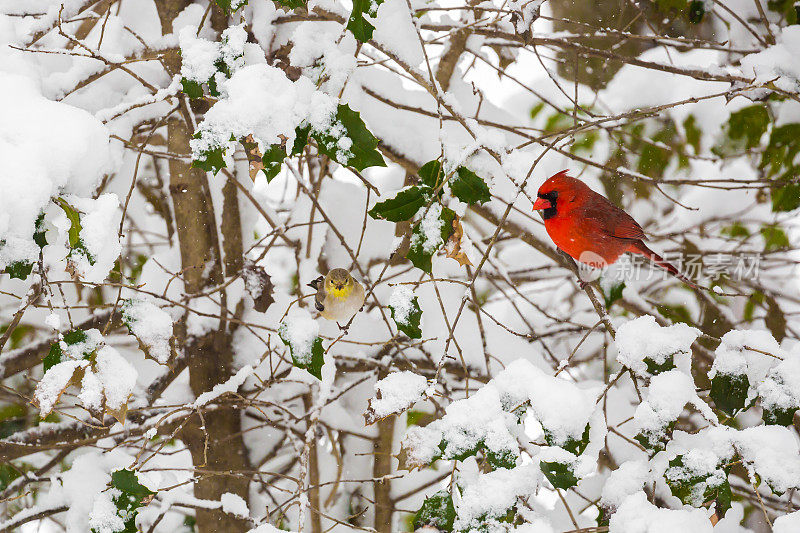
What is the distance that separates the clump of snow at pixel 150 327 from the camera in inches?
59.0

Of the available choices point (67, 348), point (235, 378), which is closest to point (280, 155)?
point (67, 348)

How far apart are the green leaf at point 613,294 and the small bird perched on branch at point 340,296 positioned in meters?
0.77

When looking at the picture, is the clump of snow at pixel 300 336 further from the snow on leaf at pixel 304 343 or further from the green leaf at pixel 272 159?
the green leaf at pixel 272 159

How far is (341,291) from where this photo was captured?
1.76 metres

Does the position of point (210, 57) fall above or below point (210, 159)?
above

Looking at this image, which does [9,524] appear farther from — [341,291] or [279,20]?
[279,20]

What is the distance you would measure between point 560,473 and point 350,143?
0.76 metres

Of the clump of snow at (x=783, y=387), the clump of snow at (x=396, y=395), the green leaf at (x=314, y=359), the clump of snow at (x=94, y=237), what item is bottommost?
the clump of snow at (x=783, y=387)

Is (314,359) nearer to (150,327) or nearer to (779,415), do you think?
(150,327)

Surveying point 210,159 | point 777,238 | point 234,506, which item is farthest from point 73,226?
point 777,238

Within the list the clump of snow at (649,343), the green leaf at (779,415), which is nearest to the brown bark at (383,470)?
the clump of snow at (649,343)

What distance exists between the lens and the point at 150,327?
1507 millimetres

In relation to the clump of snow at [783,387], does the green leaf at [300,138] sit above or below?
above

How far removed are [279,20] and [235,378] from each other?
3.54 feet
